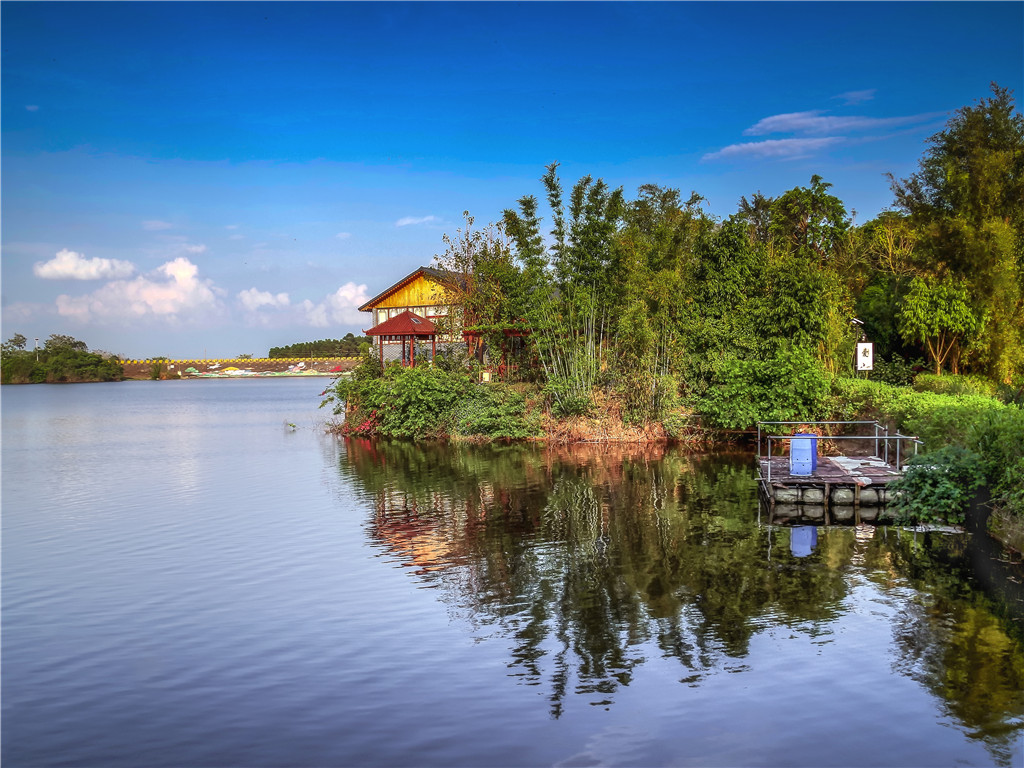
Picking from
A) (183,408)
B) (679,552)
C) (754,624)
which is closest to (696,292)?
(679,552)

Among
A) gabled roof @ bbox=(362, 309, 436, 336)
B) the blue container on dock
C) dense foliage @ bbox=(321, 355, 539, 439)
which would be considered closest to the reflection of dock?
the blue container on dock

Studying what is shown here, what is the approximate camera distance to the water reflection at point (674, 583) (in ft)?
25.2

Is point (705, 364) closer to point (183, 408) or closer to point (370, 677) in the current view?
point (370, 677)

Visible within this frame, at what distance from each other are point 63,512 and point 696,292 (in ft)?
63.3

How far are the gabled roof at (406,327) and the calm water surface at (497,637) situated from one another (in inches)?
645

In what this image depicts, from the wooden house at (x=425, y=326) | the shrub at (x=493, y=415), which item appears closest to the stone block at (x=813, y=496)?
the shrub at (x=493, y=415)

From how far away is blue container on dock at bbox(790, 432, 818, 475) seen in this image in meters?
14.9

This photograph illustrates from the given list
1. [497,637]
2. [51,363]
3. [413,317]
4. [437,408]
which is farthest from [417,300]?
[51,363]

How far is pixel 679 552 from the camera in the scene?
475 inches

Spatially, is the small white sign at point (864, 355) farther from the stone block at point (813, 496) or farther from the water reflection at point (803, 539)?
the water reflection at point (803, 539)

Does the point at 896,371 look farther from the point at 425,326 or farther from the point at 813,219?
the point at 425,326

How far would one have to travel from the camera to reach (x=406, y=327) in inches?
1310

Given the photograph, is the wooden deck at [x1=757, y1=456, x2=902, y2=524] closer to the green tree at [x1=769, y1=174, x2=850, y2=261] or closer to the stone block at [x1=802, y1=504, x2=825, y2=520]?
the stone block at [x1=802, y1=504, x2=825, y2=520]

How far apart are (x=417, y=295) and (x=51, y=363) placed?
265 feet
